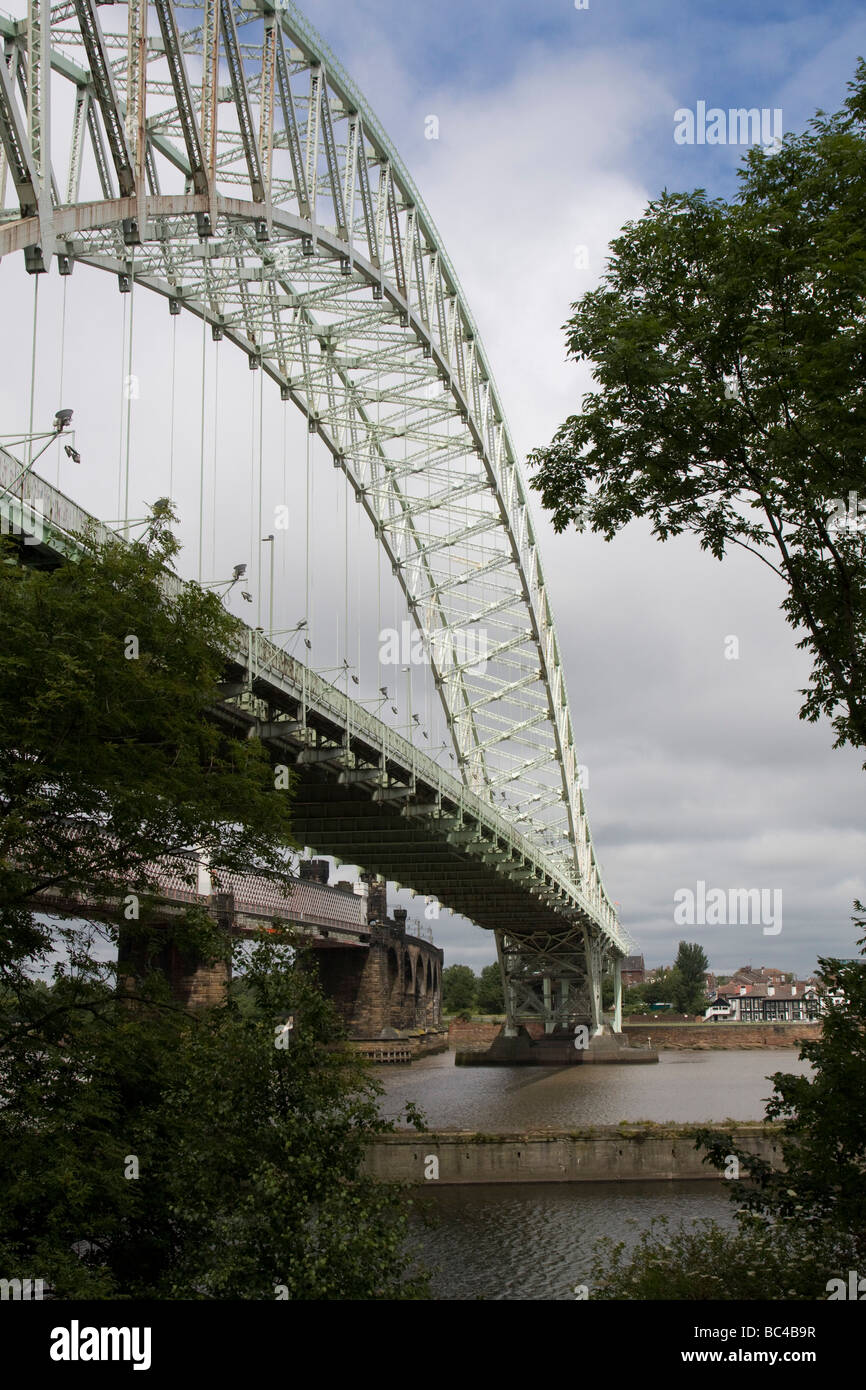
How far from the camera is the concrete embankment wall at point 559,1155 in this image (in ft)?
141

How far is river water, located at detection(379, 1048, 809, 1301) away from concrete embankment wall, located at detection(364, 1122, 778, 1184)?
22.8 inches

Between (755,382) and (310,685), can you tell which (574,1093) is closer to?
(310,685)

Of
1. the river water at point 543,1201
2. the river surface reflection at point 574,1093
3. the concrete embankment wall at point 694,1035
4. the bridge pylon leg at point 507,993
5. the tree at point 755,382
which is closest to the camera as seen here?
the tree at point 755,382

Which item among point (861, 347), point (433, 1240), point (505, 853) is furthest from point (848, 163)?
point (505, 853)

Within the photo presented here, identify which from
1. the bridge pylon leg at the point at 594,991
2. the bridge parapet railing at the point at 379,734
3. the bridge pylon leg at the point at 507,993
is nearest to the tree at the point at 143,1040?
the bridge parapet railing at the point at 379,734

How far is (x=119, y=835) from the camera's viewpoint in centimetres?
1848

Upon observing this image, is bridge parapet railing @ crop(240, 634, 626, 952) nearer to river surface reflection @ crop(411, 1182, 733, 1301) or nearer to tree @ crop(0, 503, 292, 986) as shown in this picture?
river surface reflection @ crop(411, 1182, 733, 1301)

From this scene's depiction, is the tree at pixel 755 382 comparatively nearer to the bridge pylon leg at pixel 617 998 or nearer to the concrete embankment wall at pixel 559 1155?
the concrete embankment wall at pixel 559 1155

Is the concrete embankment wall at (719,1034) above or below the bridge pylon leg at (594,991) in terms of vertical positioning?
below

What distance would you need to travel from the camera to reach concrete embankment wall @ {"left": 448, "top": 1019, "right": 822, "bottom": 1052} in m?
141

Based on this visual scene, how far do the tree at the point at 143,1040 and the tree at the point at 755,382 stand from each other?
6448 mm

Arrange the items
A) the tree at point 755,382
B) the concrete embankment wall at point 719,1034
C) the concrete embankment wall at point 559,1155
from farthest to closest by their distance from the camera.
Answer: the concrete embankment wall at point 719,1034, the concrete embankment wall at point 559,1155, the tree at point 755,382

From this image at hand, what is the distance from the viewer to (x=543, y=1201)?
4009 cm
